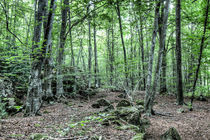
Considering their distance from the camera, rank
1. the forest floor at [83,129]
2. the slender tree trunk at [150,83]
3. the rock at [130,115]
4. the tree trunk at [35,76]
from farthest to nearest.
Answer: the slender tree trunk at [150,83] → the tree trunk at [35,76] → the rock at [130,115] → the forest floor at [83,129]

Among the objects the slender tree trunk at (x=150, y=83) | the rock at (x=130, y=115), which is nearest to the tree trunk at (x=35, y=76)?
the rock at (x=130, y=115)

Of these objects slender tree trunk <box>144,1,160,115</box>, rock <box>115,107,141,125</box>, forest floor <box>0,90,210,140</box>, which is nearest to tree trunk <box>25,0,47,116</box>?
forest floor <box>0,90,210,140</box>

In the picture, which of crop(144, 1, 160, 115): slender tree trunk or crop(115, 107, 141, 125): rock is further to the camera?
crop(144, 1, 160, 115): slender tree trunk

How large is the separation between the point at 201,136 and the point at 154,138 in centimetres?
169

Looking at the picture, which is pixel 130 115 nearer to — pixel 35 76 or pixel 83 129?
pixel 83 129

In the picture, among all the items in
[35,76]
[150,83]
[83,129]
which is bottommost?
[83,129]

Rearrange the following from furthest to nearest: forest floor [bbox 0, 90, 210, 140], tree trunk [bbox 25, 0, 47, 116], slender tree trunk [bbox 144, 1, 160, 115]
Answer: slender tree trunk [bbox 144, 1, 160, 115], tree trunk [bbox 25, 0, 47, 116], forest floor [bbox 0, 90, 210, 140]

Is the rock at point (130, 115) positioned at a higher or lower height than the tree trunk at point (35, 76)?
lower

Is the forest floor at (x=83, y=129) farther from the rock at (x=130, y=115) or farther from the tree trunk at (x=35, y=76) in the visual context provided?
the rock at (x=130, y=115)

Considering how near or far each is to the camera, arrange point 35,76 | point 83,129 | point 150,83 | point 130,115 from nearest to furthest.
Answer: point 83,129
point 130,115
point 35,76
point 150,83

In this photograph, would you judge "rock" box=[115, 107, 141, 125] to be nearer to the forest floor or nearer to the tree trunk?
the forest floor

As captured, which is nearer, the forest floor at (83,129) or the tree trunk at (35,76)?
the forest floor at (83,129)

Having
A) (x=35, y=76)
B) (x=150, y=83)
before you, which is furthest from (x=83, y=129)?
(x=150, y=83)

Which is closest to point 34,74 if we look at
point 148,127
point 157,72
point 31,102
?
point 31,102
